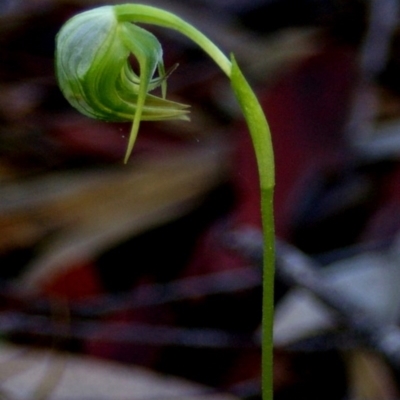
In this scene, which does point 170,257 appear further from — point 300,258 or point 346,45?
point 346,45

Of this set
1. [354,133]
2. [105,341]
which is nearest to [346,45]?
[354,133]

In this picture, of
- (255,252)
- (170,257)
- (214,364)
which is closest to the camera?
(255,252)

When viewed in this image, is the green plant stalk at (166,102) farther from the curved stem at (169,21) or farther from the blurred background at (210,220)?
the blurred background at (210,220)

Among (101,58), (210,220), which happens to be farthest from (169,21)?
(210,220)

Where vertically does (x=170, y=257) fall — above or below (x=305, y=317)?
above

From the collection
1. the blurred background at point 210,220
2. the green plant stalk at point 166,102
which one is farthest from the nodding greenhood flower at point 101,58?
the blurred background at point 210,220

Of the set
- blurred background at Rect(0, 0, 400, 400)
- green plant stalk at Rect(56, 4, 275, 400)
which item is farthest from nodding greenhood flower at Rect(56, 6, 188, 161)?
blurred background at Rect(0, 0, 400, 400)

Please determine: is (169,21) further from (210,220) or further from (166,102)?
(210,220)
